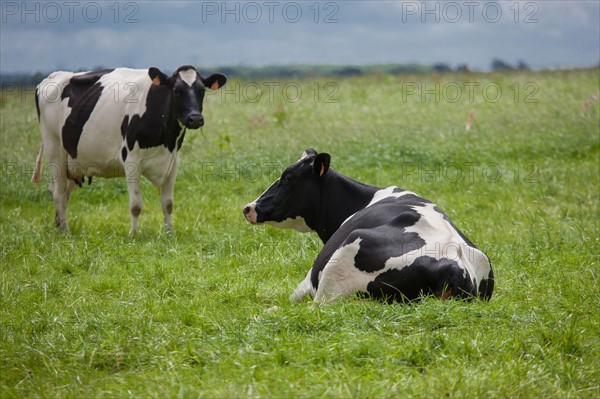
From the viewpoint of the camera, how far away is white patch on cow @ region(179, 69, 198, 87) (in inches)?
412

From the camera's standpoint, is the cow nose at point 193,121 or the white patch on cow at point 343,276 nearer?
the white patch on cow at point 343,276

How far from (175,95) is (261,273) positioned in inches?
126

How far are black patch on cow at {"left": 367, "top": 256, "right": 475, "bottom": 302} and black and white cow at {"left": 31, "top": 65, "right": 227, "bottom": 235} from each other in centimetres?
454

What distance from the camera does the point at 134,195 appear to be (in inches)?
410

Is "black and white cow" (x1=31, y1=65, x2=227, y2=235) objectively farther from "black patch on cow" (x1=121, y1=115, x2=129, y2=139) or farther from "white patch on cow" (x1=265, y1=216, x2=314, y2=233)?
"white patch on cow" (x1=265, y1=216, x2=314, y2=233)

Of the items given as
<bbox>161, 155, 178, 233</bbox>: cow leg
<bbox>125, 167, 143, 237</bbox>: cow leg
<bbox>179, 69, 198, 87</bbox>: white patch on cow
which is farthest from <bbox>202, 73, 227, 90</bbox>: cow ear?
<bbox>125, 167, 143, 237</bbox>: cow leg

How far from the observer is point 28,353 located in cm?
561

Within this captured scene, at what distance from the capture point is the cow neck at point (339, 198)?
7.64 metres

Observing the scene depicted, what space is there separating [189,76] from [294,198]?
343 centimetres

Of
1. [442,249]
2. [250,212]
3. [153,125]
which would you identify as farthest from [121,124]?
[442,249]

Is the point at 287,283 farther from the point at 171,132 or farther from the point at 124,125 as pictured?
the point at 124,125

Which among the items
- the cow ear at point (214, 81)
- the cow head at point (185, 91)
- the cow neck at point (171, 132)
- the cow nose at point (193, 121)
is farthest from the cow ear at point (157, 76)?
the cow nose at point (193, 121)

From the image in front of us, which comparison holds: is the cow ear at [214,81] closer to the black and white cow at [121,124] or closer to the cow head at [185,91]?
the black and white cow at [121,124]

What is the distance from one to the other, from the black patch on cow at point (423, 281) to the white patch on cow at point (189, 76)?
16.3 ft
